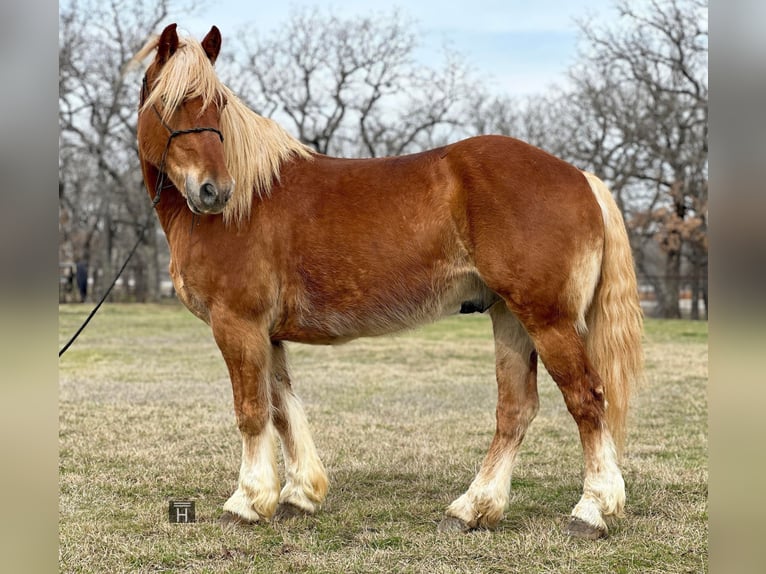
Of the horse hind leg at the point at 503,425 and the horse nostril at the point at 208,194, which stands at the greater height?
the horse nostril at the point at 208,194

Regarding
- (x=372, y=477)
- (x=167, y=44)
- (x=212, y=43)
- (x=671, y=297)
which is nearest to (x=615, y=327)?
(x=372, y=477)

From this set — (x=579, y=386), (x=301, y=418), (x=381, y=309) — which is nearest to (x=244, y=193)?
(x=381, y=309)

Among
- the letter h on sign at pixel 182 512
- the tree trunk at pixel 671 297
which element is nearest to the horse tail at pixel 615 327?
the letter h on sign at pixel 182 512

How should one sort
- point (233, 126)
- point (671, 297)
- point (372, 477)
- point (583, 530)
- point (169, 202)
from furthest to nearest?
point (671, 297) < point (372, 477) < point (169, 202) < point (233, 126) < point (583, 530)

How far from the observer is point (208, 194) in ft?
12.2

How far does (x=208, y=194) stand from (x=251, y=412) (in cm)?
121

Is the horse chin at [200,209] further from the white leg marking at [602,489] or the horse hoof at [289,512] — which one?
the white leg marking at [602,489]

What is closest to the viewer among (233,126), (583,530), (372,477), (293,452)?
(583,530)

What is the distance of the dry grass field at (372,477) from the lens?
138 inches

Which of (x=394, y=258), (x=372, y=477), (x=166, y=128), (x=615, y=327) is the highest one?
(x=166, y=128)

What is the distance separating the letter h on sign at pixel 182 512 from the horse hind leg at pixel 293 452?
488 mm

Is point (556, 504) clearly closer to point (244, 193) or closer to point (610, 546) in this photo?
point (610, 546)

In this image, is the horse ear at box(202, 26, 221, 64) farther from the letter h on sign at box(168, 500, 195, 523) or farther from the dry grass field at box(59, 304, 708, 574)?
the letter h on sign at box(168, 500, 195, 523)

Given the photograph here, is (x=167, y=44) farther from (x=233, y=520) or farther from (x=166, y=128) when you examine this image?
(x=233, y=520)
